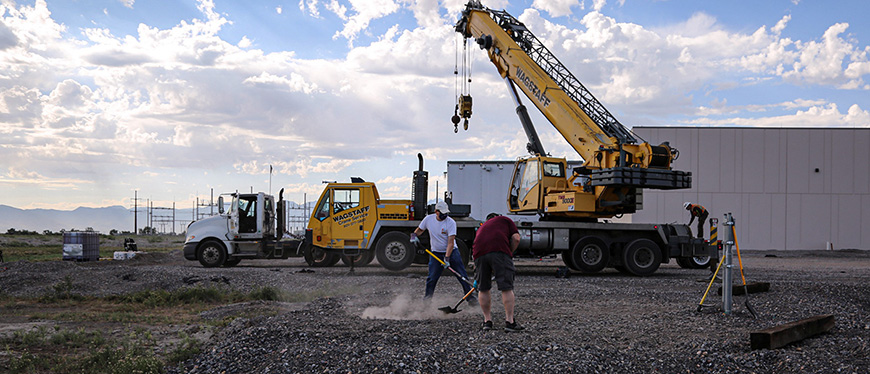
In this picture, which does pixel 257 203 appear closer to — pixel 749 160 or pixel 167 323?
pixel 167 323

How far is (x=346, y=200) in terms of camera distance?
1895 cm

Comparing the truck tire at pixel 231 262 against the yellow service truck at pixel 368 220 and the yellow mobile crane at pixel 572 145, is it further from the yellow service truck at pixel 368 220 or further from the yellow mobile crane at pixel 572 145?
the yellow mobile crane at pixel 572 145

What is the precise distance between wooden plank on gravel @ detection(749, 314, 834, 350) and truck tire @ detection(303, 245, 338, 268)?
1419 centimetres

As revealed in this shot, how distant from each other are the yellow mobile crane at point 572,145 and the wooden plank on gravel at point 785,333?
8749mm

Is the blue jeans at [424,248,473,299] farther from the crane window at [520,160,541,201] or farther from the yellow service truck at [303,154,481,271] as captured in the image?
the crane window at [520,160,541,201]

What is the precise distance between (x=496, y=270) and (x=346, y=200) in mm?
10855

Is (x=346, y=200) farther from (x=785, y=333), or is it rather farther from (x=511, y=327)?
(x=785, y=333)

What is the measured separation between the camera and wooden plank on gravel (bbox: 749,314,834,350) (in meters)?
7.25

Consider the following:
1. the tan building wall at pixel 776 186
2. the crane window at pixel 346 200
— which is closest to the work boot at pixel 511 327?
the crane window at pixel 346 200

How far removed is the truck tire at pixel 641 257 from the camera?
60.1 ft

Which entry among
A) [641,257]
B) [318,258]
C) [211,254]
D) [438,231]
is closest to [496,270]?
[438,231]

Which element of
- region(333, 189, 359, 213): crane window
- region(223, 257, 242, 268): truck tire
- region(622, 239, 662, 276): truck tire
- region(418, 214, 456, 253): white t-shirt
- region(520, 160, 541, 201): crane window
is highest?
region(520, 160, 541, 201): crane window

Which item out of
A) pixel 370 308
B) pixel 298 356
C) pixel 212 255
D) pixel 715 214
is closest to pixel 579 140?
pixel 370 308

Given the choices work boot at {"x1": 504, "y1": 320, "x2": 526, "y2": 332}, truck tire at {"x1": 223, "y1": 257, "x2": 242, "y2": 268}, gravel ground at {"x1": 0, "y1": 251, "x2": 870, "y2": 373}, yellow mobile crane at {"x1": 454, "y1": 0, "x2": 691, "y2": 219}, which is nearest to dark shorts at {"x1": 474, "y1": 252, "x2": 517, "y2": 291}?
work boot at {"x1": 504, "y1": 320, "x2": 526, "y2": 332}
